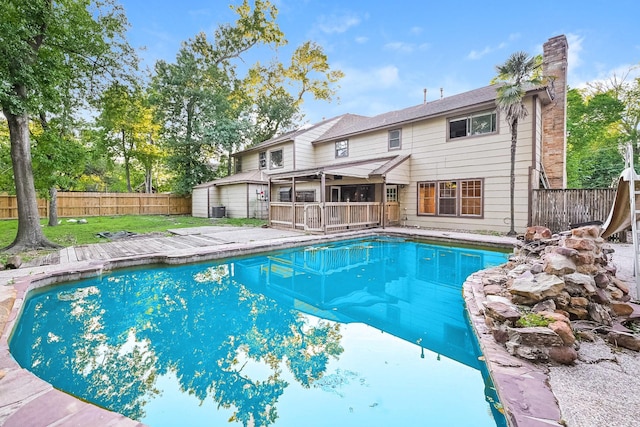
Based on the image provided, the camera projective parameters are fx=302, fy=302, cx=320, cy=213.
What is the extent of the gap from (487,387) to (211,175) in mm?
22483

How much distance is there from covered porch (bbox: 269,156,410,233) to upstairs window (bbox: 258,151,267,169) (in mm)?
6349

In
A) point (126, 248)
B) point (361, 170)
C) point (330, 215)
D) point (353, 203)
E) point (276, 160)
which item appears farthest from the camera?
point (276, 160)

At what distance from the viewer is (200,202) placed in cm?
2069

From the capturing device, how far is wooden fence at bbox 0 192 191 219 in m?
17.3

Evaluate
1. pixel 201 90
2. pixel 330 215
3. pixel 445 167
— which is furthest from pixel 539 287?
pixel 201 90

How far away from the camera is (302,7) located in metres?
15.9

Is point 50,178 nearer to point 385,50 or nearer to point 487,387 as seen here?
point 487,387

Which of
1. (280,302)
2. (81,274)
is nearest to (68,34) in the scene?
(81,274)

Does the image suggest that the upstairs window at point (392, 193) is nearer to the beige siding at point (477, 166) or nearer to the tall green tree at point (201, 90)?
the beige siding at point (477, 166)

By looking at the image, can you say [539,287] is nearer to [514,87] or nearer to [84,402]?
[84,402]

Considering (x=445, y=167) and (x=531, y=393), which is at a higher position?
(x=445, y=167)

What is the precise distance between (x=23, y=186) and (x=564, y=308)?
11790 mm

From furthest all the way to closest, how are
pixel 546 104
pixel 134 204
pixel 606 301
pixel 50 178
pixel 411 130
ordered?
pixel 134 204, pixel 411 130, pixel 546 104, pixel 50 178, pixel 606 301

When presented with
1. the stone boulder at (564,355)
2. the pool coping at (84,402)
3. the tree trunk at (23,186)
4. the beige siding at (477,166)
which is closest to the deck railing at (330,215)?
the beige siding at (477,166)
